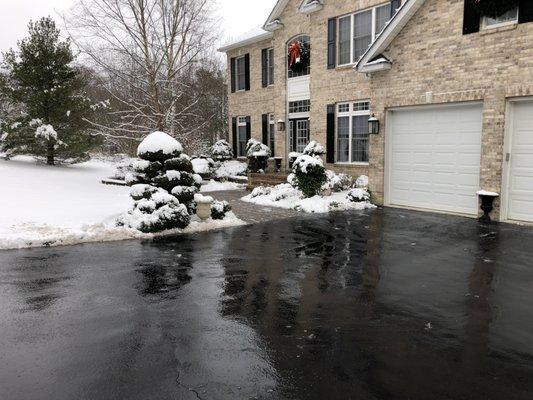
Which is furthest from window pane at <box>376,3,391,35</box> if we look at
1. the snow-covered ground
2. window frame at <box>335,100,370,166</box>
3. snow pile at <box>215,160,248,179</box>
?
snow pile at <box>215,160,248,179</box>

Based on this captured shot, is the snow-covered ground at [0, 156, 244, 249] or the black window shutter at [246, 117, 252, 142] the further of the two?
the black window shutter at [246, 117, 252, 142]

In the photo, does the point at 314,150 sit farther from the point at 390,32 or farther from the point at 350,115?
the point at 390,32

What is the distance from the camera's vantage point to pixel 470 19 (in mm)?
10602

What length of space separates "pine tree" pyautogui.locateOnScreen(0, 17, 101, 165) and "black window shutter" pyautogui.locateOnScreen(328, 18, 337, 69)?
1039 centimetres

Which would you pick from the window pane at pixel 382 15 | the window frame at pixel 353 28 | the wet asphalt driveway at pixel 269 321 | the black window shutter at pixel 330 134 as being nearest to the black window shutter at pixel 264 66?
the window frame at pixel 353 28

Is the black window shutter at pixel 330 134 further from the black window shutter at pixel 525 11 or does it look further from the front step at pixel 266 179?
the black window shutter at pixel 525 11

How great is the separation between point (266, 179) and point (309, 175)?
3956mm

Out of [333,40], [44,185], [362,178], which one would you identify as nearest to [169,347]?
[362,178]

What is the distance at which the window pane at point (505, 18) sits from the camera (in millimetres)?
9867

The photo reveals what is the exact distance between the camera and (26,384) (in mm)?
3408

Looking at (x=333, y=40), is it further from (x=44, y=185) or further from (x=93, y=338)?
(x=93, y=338)

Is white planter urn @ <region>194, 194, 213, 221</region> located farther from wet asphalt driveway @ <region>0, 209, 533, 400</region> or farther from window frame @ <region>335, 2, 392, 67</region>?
window frame @ <region>335, 2, 392, 67</region>

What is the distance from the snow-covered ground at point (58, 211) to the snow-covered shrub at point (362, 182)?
472 cm

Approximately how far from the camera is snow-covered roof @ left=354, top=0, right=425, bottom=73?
11.5m
